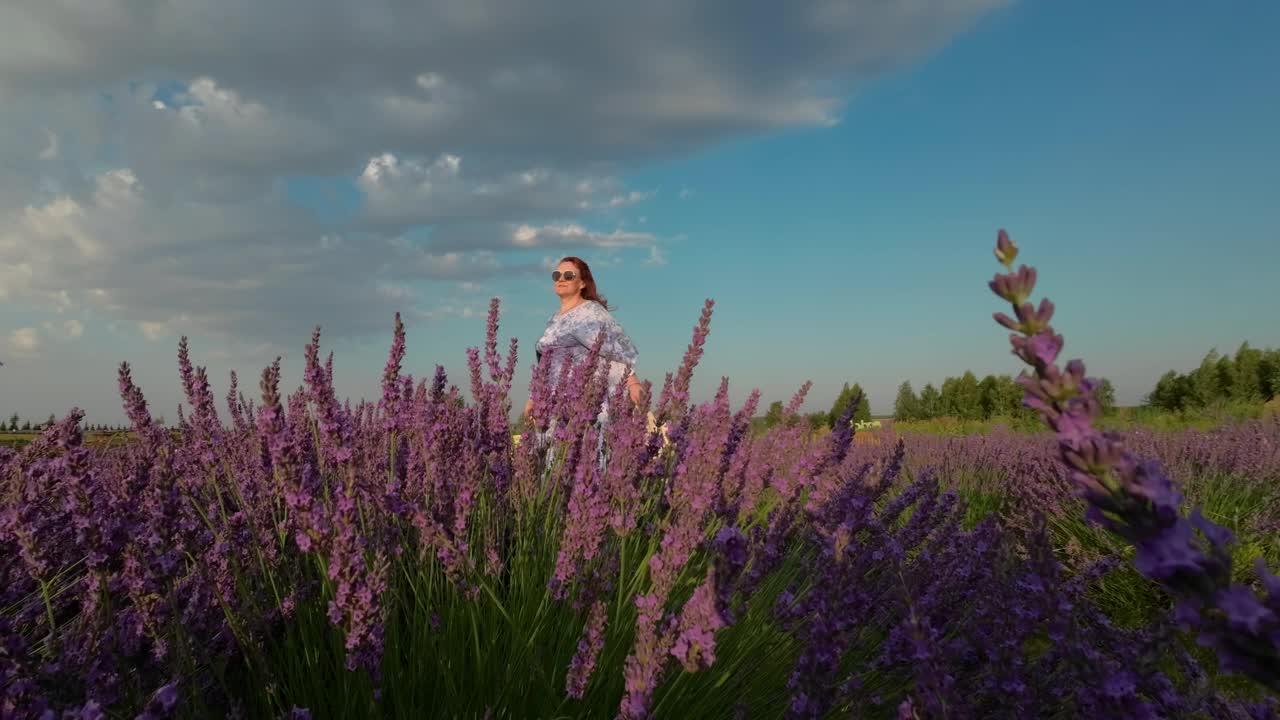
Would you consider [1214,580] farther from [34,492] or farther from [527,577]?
[34,492]

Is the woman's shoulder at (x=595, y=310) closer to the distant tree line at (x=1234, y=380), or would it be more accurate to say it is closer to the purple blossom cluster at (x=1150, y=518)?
the purple blossom cluster at (x=1150, y=518)

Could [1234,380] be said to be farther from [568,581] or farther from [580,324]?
[568,581]

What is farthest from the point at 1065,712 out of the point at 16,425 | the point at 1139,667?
the point at 16,425

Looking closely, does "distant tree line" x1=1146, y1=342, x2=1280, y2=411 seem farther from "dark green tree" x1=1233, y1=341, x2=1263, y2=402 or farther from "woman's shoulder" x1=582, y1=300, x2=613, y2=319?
"woman's shoulder" x1=582, y1=300, x2=613, y2=319

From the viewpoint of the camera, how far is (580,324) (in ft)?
21.3

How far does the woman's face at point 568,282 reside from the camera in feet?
22.5

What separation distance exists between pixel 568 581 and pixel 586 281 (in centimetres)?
506

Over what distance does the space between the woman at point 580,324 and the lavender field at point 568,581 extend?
8.48ft

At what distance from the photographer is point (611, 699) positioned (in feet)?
Answer: 6.56

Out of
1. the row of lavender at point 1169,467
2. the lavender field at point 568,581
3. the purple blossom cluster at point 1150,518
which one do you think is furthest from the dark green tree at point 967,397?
the purple blossom cluster at point 1150,518

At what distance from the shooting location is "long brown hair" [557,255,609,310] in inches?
277

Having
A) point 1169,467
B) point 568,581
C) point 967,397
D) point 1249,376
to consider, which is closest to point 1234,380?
point 1249,376

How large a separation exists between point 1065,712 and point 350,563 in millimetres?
1864

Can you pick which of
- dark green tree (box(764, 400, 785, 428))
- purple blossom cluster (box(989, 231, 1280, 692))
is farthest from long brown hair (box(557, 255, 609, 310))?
dark green tree (box(764, 400, 785, 428))
